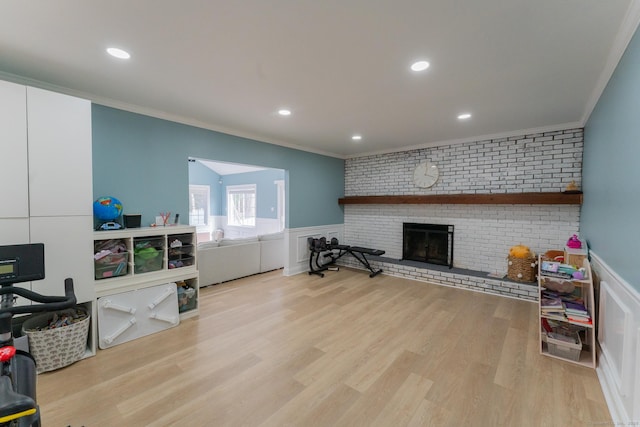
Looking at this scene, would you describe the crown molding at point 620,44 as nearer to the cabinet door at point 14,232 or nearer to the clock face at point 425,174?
the clock face at point 425,174

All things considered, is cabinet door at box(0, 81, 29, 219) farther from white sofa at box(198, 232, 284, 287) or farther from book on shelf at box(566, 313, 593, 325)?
book on shelf at box(566, 313, 593, 325)

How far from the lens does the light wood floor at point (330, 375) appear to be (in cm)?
175

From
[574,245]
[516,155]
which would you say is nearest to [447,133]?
[516,155]

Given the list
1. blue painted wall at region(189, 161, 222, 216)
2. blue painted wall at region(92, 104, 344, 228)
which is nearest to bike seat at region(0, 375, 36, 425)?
blue painted wall at region(92, 104, 344, 228)

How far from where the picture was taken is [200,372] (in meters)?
2.17

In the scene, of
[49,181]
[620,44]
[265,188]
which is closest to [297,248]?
[265,188]

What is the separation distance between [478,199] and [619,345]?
110 inches

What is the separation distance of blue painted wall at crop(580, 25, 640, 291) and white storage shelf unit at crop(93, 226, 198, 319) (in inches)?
149

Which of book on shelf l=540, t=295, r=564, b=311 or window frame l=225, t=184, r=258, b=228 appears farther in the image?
window frame l=225, t=184, r=258, b=228

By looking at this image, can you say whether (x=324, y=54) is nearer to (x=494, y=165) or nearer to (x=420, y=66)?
(x=420, y=66)

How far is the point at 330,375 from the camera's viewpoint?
7.04ft

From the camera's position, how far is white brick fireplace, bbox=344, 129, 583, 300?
383cm

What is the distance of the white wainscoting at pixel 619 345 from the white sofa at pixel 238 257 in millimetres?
4433

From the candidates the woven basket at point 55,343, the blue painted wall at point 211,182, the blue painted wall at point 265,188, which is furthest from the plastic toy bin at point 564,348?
the blue painted wall at point 211,182
